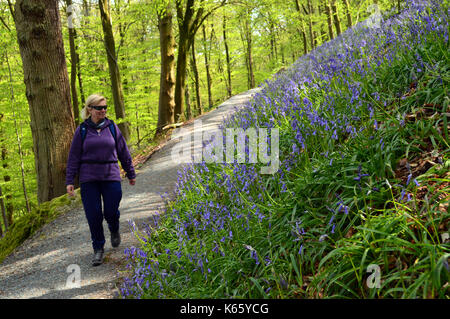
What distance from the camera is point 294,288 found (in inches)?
83.4

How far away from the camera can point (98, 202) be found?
4.06 m

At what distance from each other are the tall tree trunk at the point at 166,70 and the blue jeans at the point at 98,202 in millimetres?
8373

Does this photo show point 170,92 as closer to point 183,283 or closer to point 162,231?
point 162,231

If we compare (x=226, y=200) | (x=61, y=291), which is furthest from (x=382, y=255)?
(x=61, y=291)

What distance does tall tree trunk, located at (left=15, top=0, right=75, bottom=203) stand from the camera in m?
5.79

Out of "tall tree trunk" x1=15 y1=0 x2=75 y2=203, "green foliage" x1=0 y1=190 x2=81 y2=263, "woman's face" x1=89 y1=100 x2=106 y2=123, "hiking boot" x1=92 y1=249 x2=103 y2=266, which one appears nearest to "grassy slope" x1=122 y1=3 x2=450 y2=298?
"hiking boot" x1=92 y1=249 x2=103 y2=266

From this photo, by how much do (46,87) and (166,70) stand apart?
6.64m

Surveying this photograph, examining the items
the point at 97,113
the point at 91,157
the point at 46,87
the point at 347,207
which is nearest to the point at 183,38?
the point at 46,87

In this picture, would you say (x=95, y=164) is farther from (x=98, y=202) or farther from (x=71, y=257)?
(x=71, y=257)

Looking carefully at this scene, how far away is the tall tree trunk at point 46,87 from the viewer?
5.79 m

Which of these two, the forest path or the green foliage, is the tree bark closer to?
the forest path

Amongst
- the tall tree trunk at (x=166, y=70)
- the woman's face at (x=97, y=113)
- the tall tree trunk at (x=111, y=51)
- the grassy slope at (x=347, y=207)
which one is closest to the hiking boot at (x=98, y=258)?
the grassy slope at (x=347, y=207)

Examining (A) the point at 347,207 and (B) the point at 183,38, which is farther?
(B) the point at 183,38

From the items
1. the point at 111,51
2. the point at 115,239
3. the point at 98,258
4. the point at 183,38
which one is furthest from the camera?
the point at 183,38
